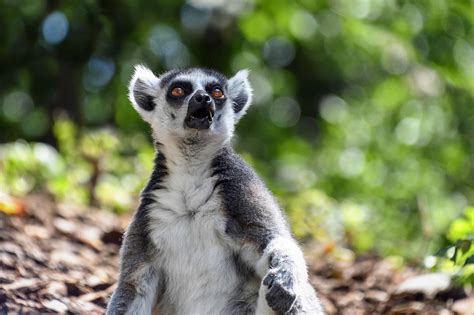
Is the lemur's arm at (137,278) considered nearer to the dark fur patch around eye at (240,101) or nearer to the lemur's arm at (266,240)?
the lemur's arm at (266,240)

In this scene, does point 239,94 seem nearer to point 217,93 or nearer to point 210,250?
point 217,93

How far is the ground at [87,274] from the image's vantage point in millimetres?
5832

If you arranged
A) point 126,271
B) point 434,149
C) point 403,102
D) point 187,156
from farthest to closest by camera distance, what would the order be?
1. point 403,102
2. point 434,149
3. point 187,156
4. point 126,271

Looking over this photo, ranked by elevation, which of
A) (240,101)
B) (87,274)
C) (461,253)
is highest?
(240,101)

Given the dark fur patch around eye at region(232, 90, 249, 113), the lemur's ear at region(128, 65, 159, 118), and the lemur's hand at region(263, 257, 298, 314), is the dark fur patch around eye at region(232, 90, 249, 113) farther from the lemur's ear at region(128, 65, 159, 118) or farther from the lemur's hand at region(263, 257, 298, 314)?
the lemur's hand at region(263, 257, 298, 314)

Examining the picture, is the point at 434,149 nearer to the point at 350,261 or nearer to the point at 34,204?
the point at 350,261

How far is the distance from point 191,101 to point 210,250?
105cm

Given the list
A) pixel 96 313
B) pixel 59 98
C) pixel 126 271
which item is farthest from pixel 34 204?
pixel 59 98

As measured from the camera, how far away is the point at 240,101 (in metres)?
6.32

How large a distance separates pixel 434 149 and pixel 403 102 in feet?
4.45

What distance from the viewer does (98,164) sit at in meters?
9.46


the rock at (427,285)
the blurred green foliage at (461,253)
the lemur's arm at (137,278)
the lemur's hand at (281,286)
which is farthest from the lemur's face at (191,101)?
the rock at (427,285)

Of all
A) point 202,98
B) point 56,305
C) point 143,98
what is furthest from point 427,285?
point 56,305

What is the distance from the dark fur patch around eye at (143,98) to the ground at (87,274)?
133 centimetres
